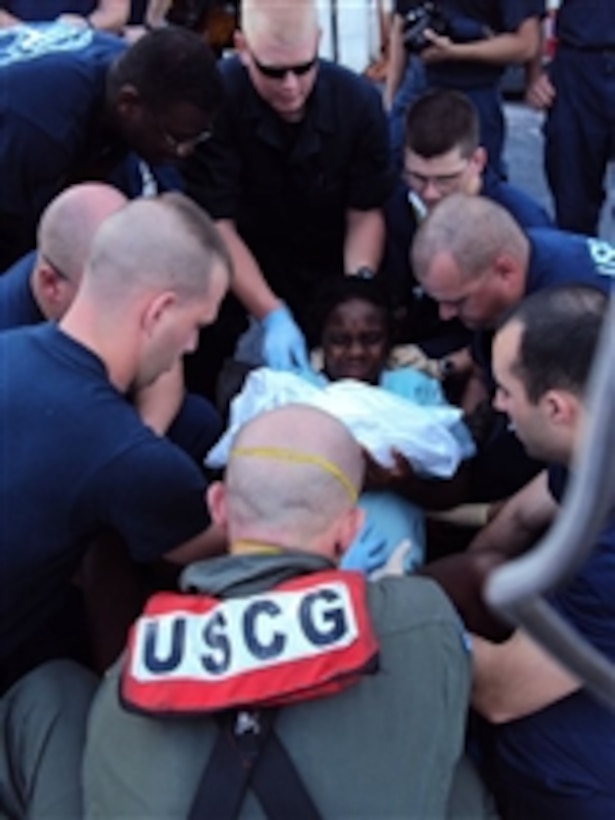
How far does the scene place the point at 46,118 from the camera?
2.53 metres

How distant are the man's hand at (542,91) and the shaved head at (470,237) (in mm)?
1880

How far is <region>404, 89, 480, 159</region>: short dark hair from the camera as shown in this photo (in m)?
2.82

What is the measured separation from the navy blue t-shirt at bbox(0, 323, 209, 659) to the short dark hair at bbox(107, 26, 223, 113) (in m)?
0.87

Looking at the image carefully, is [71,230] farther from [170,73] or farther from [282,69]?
[282,69]

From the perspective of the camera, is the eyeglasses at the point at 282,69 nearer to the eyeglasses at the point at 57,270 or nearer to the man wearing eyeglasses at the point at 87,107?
the man wearing eyeglasses at the point at 87,107

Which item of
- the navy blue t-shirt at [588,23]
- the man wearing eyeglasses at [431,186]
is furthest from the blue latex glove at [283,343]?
the navy blue t-shirt at [588,23]

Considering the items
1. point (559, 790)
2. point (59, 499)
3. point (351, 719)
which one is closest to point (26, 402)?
point (59, 499)

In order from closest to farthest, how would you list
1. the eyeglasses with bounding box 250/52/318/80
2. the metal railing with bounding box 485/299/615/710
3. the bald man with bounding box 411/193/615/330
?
the metal railing with bounding box 485/299/615/710, the bald man with bounding box 411/193/615/330, the eyeglasses with bounding box 250/52/318/80

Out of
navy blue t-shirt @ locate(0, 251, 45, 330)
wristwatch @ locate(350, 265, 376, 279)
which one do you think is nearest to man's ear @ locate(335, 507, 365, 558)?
navy blue t-shirt @ locate(0, 251, 45, 330)

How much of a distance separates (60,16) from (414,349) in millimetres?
1846

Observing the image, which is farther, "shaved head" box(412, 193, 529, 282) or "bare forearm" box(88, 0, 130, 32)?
"bare forearm" box(88, 0, 130, 32)

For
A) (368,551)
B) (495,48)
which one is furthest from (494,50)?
(368,551)

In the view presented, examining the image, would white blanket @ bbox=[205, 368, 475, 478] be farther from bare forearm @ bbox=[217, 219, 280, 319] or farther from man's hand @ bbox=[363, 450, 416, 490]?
bare forearm @ bbox=[217, 219, 280, 319]

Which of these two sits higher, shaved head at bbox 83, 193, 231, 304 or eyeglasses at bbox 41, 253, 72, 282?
shaved head at bbox 83, 193, 231, 304
